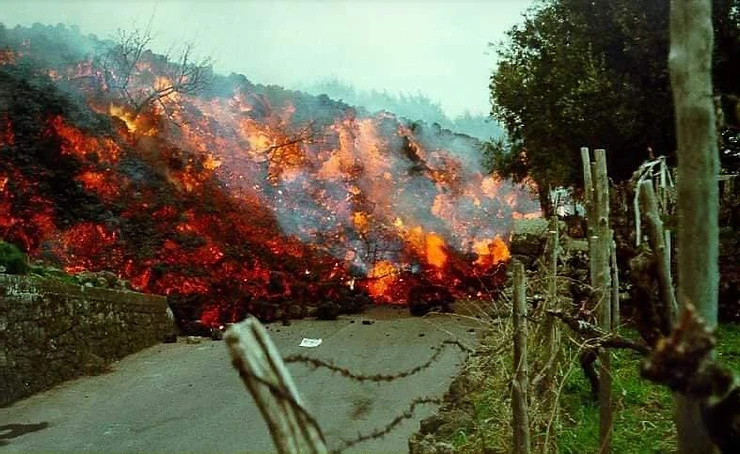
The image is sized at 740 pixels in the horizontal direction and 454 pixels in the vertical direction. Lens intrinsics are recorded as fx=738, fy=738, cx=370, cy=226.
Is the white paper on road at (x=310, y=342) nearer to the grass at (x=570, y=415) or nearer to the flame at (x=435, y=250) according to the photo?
the grass at (x=570, y=415)

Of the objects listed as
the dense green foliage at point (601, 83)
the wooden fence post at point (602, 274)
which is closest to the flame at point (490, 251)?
the dense green foliage at point (601, 83)

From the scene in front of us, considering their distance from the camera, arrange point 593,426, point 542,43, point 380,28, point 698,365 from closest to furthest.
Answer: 1. point 698,365
2. point 593,426
3. point 542,43
4. point 380,28

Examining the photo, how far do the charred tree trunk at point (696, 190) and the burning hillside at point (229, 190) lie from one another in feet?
35.2

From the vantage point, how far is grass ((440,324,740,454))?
395cm

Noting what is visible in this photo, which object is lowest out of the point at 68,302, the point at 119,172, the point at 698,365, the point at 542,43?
the point at 68,302

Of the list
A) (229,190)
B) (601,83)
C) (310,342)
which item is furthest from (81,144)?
(601,83)

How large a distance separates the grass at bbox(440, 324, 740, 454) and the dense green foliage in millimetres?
4743

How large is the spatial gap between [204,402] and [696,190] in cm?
641

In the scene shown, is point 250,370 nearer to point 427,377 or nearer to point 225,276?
point 427,377

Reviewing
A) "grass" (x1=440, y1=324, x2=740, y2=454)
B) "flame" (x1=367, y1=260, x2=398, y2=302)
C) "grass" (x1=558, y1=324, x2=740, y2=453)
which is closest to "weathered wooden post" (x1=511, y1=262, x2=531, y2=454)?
"grass" (x1=440, y1=324, x2=740, y2=454)

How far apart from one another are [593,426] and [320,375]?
3.88 m

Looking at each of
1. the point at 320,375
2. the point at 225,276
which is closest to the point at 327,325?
the point at 225,276

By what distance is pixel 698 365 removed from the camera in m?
1.20

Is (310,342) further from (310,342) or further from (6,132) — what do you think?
(6,132)
